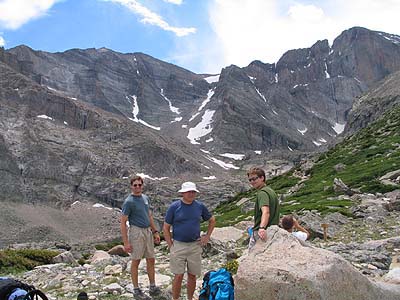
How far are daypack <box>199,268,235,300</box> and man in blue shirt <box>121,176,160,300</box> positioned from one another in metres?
3.36

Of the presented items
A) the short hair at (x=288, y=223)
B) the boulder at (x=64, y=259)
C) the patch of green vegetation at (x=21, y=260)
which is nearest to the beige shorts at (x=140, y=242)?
the short hair at (x=288, y=223)

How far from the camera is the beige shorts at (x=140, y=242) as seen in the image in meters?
12.3

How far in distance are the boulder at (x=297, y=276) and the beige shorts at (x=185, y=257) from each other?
2.17 metres

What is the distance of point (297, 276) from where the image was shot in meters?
8.36

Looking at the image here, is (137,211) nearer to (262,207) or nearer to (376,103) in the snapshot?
(262,207)

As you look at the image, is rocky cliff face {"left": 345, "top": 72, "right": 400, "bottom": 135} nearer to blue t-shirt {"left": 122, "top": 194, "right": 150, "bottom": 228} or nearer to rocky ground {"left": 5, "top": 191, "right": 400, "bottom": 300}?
rocky ground {"left": 5, "top": 191, "right": 400, "bottom": 300}

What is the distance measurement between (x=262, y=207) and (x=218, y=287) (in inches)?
79.0

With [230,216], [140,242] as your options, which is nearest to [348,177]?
[230,216]

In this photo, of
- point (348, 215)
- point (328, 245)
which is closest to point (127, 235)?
point (328, 245)

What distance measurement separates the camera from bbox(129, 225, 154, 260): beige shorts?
1232cm

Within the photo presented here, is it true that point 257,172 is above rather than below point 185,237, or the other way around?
above

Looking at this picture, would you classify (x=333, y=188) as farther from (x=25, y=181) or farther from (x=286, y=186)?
(x=25, y=181)

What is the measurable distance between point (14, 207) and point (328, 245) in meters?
157

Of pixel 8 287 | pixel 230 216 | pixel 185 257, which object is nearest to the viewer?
pixel 8 287
